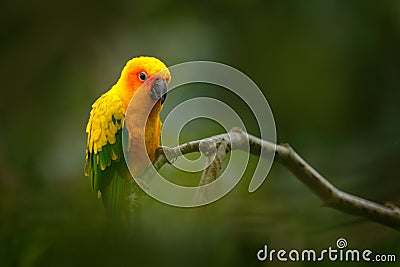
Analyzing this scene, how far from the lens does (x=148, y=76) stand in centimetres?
122

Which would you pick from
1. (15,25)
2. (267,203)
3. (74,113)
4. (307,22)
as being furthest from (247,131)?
(15,25)

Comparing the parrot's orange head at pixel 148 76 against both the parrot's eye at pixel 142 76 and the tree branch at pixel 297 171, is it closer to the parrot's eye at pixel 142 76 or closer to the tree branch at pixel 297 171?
the parrot's eye at pixel 142 76

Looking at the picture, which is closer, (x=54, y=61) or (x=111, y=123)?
(x=111, y=123)

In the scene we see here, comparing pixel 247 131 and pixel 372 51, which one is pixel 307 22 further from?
pixel 247 131

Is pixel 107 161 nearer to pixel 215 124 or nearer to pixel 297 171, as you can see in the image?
pixel 215 124

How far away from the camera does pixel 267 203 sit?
50.6 inches

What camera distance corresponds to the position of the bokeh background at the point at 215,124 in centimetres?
128

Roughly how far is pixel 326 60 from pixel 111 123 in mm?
473

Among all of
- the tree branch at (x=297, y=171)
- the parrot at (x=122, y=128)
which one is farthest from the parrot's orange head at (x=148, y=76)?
the tree branch at (x=297, y=171)

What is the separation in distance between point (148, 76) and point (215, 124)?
177mm

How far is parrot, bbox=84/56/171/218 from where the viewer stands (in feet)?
3.98

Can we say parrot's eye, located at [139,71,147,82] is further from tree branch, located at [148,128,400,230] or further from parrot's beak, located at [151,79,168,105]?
tree branch, located at [148,128,400,230]

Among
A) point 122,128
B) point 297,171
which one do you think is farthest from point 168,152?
point 297,171

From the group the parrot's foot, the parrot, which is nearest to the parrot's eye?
the parrot
